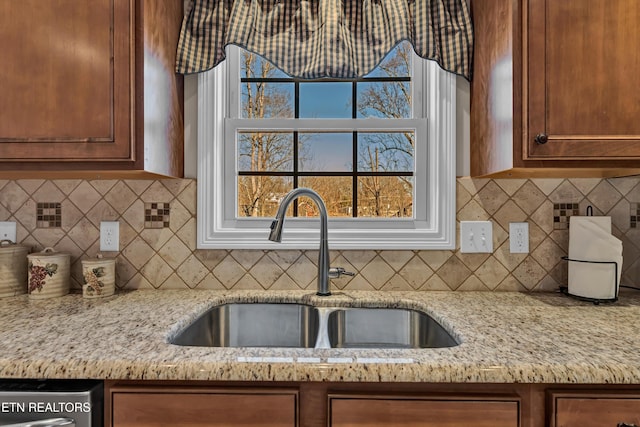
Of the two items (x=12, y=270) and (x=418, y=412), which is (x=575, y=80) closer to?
(x=418, y=412)

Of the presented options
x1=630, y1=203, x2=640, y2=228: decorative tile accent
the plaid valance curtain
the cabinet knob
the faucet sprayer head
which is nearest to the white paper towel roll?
x1=630, y1=203, x2=640, y2=228: decorative tile accent

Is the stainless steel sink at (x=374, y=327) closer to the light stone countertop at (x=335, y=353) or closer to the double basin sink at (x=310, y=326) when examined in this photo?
the double basin sink at (x=310, y=326)

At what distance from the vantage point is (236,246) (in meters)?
1.51

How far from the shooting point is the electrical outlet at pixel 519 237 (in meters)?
1.49

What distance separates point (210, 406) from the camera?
843 millimetres

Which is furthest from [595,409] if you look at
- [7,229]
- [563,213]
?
[7,229]

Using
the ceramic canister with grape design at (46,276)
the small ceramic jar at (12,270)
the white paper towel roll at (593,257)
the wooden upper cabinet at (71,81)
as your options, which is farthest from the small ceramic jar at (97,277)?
the white paper towel roll at (593,257)

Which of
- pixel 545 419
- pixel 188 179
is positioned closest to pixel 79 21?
pixel 188 179

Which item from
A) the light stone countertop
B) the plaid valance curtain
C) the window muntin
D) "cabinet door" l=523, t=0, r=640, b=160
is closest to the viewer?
the light stone countertop

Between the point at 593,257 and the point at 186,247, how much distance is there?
1437 millimetres

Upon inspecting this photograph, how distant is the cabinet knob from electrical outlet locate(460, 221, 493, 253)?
0.43 metres

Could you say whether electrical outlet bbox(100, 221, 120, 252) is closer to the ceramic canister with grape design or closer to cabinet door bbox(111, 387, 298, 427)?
the ceramic canister with grape design

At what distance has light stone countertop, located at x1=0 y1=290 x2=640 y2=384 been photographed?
0.81 meters

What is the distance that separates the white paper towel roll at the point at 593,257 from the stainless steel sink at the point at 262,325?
90 cm
